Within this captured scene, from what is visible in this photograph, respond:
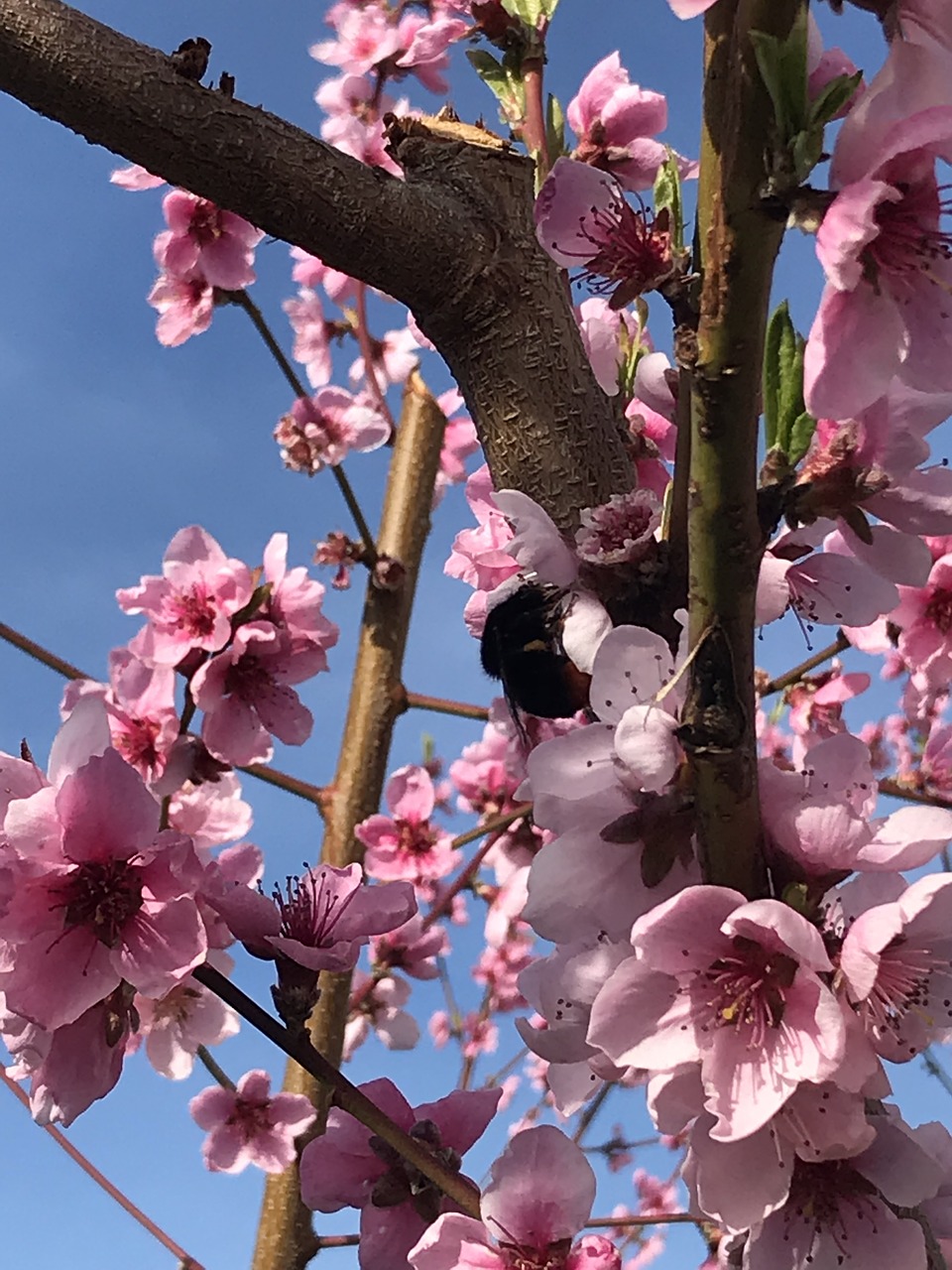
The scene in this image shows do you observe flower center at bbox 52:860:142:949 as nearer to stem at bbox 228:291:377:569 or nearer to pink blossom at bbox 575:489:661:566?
pink blossom at bbox 575:489:661:566

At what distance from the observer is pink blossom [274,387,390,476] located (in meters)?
3.00

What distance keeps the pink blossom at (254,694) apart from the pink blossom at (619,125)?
1015mm

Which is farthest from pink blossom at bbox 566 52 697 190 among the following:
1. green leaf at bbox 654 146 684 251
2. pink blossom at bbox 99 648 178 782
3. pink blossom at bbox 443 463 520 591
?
pink blossom at bbox 99 648 178 782

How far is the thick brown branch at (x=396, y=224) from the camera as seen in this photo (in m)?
0.95

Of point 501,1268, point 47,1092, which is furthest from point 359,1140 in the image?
point 47,1092

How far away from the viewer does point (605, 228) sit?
0.87 metres

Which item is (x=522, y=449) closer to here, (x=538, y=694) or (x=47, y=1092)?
(x=538, y=694)

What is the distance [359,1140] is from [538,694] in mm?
487

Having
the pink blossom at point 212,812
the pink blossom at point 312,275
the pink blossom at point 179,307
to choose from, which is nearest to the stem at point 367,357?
the pink blossom at point 312,275

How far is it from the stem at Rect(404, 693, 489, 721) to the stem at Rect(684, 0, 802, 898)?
5.76 feet

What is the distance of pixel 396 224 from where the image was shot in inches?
40.4

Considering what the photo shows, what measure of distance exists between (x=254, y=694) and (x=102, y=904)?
3.58ft

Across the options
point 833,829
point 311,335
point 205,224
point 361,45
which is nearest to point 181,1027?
point 833,829

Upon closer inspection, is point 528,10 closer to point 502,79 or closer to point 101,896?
point 502,79
